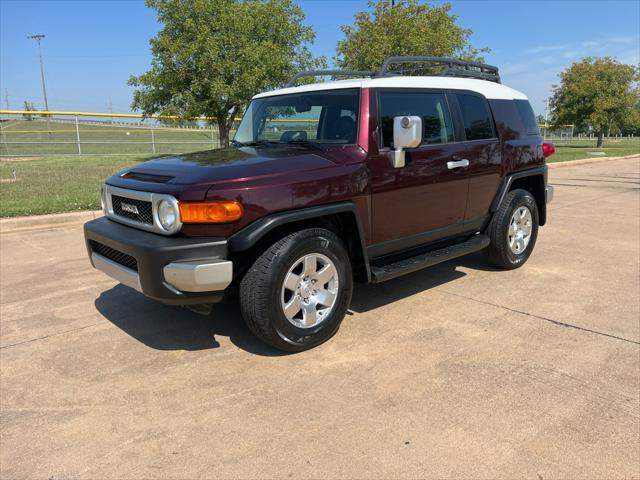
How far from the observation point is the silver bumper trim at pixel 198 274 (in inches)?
121

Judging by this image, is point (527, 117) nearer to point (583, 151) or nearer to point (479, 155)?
point (479, 155)

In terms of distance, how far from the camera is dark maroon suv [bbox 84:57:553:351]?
3.19 metres

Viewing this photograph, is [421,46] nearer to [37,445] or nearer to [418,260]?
[418,260]

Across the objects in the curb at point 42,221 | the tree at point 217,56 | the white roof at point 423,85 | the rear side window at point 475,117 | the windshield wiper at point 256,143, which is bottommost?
the curb at point 42,221

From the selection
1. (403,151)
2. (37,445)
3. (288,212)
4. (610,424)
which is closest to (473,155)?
(403,151)

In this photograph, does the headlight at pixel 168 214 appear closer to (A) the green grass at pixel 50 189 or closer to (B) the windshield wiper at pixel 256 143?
(B) the windshield wiper at pixel 256 143

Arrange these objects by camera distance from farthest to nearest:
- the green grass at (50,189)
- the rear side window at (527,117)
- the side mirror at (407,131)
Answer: the green grass at (50,189) < the rear side window at (527,117) < the side mirror at (407,131)

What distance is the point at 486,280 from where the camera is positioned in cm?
516

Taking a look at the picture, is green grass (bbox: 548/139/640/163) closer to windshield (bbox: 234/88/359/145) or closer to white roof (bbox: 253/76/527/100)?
white roof (bbox: 253/76/527/100)

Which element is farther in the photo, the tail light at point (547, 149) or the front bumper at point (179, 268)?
the tail light at point (547, 149)

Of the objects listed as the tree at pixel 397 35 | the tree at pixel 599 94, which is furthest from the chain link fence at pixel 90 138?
the tree at pixel 599 94

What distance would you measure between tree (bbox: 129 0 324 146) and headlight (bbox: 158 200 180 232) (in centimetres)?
1296

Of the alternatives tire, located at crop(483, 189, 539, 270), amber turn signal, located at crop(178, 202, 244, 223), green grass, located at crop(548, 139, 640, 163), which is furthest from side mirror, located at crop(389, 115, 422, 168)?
green grass, located at crop(548, 139, 640, 163)

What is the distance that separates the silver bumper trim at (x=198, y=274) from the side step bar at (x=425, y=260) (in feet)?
4.12
